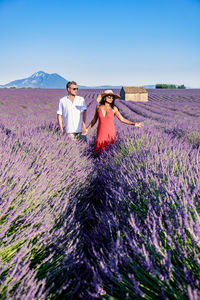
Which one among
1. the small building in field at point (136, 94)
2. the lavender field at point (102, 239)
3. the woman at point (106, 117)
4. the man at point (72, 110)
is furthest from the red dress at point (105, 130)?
the small building in field at point (136, 94)

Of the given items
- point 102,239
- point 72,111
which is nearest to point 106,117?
point 72,111

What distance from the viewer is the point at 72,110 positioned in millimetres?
3438

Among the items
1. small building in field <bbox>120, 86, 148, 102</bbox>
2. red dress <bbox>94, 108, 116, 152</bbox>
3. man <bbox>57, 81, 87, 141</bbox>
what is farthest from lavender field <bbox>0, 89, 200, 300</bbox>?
small building in field <bbox>120, 86, 148, 102</bbox>

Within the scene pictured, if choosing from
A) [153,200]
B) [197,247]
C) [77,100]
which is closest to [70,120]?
[77,100]

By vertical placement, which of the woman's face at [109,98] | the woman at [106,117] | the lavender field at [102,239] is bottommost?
the lavender field at [102,239]

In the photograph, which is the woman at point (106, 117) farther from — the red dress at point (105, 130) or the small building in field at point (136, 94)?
the small building in field at point (136, 94)

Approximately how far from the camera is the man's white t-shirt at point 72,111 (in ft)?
11.2

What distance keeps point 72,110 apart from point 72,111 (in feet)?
0.05

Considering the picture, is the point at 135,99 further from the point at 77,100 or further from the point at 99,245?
the point at 99,245

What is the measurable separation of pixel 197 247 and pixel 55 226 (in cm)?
100

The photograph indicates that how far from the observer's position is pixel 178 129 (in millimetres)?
5582

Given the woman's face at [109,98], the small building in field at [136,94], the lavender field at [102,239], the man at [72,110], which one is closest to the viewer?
the lavender field at [102,239]

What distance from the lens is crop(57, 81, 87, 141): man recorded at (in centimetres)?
337

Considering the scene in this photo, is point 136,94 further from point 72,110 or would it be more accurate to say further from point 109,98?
point 109,98
